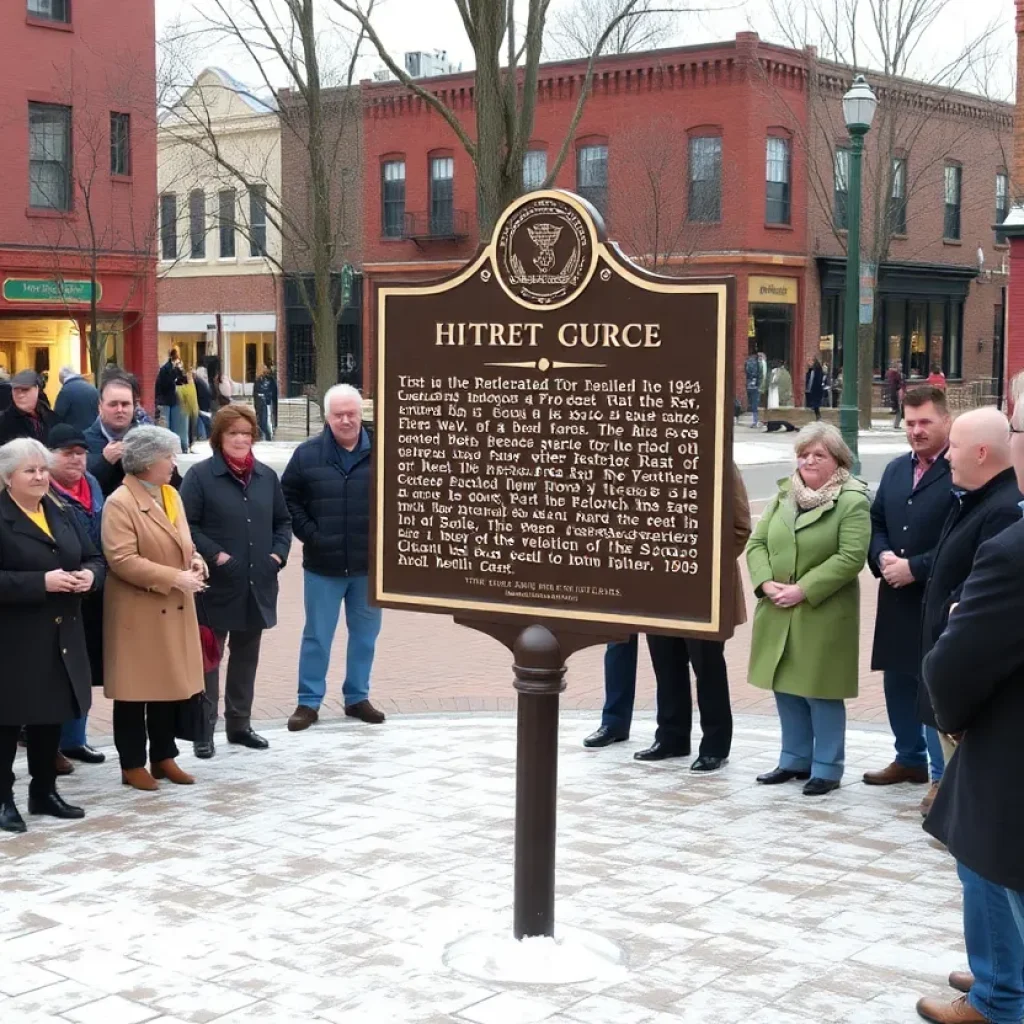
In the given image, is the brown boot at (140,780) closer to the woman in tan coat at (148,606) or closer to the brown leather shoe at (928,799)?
the woman in tan coat at (148,606)

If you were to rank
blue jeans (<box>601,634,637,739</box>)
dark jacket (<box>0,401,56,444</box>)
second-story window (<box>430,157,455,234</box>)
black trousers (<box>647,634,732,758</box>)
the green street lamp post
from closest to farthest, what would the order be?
black trousers (<box>647,634,732,758</box>)
blue jeans (<box>601,634,637,739</box>)
dark jacket (<box>0,401,56,444</box>)
the green street lamp post
second-story window (<box>430,157,455,234</box>)

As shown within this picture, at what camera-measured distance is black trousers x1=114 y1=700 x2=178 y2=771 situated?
25.4ft

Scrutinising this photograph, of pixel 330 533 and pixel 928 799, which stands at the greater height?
pixel 330 533

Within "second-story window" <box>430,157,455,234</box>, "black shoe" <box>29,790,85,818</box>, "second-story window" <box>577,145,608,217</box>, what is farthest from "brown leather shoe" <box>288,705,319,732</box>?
"second-story window" <box>430,157,455,234</box>

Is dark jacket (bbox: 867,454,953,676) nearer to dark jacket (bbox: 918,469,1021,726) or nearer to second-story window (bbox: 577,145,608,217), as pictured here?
dark jacket (bbox: 918,469,1021,726)

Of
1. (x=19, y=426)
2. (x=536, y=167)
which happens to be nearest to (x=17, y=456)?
(x=19, y=426)

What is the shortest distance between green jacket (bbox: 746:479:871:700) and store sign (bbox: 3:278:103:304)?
956 inches

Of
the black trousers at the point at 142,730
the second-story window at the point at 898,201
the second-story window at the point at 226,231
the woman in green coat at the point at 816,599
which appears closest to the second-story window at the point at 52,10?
the second-story window at the point at 226,231

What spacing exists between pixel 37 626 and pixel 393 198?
39833 millimetres

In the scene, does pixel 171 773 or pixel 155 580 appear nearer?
pixel 155 580

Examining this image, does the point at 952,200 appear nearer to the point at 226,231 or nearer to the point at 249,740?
the point at 226,231

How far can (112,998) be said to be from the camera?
508 centimetres

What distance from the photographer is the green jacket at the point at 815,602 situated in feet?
24.9

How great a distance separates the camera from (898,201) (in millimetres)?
42844
